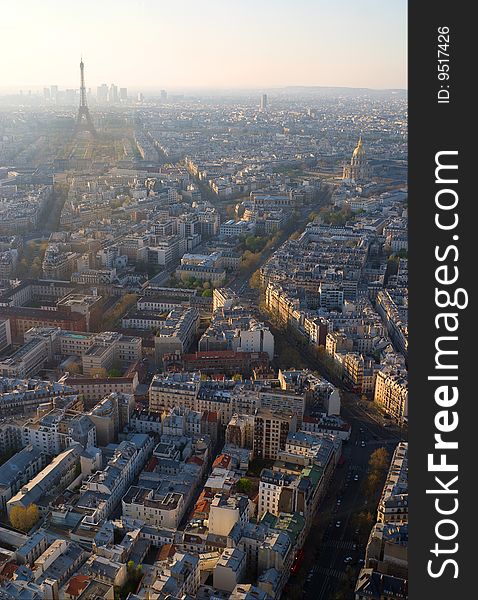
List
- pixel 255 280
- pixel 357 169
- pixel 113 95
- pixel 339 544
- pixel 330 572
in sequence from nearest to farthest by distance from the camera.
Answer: pixel 330 572 < pixel 339 544 < pixel 255 280 < pixel 357 169 < pixel 113 95

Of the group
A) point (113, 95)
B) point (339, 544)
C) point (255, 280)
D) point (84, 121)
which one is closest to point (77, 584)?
point (339, 544)

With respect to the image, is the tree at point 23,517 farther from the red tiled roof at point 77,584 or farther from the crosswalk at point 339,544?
the crosswalk at point 339,544

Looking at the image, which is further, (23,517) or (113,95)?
(113,95)

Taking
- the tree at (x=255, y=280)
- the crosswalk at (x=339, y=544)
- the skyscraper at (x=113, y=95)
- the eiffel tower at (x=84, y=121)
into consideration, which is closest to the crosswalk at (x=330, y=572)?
the crosswalk at (x=339, y=544)

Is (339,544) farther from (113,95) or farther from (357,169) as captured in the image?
(113,95)

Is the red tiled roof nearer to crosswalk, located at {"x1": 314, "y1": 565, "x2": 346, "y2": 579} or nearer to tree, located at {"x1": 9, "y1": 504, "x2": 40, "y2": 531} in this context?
tree, located at {"x1": 9, "y1": 504, "x2": 40, "y2": 531}

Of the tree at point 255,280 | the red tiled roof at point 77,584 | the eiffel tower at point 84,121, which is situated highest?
the eiffel tower at point 84,121

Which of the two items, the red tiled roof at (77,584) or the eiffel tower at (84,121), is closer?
the red tiled roof at (77,584)

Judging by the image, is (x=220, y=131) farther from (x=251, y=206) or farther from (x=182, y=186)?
(x=251, y=206)

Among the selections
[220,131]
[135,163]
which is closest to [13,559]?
[135,163]
